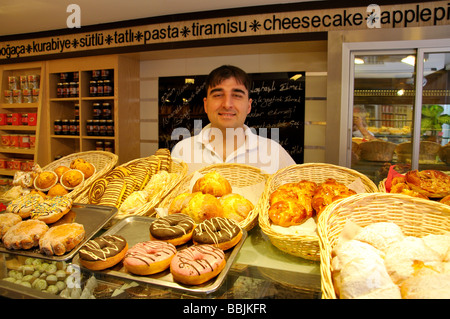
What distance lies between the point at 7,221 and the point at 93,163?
1062 mm

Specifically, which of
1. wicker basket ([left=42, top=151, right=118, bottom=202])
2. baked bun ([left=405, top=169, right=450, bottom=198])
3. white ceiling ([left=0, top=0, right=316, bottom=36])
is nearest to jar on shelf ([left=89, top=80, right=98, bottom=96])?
white ceiling ([left=0, top=0, right=316, bottom=36])

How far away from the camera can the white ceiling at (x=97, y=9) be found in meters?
3.60

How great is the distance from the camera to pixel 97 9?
3.84m

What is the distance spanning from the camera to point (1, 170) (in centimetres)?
514

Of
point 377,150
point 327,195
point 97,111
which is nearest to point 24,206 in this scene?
point 327,195

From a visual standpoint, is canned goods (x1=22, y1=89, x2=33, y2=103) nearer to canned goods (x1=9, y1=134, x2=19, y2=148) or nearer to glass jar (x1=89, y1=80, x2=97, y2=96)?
canned goods (x1=9, y1=134, x2=19, y2=148)

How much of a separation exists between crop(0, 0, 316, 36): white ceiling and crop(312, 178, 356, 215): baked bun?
9.31 ft

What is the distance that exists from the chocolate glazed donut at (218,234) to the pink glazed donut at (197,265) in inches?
2.7

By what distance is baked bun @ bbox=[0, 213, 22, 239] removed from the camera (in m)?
1.26

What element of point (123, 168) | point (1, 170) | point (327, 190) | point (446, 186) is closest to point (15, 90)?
point (1, 170)

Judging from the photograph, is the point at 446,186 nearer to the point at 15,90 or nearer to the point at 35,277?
the point at 35,277

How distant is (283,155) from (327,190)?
2148 mm

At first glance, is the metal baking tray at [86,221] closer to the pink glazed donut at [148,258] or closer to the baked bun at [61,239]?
the baked bun at [61,239]

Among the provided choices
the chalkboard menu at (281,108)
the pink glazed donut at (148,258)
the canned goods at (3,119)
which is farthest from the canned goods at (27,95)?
the pink glazed donut at (148,258)
